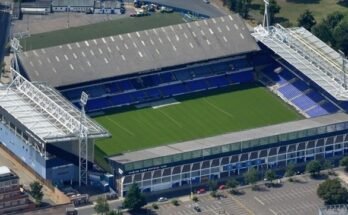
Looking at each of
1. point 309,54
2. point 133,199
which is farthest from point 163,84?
point 133,199

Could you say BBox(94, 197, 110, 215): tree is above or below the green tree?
below

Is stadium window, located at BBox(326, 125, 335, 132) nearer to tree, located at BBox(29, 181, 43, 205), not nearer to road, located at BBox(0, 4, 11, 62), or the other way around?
tree, located at BBox(29, 181, 43, 205)

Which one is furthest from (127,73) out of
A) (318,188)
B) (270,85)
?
(318,188)

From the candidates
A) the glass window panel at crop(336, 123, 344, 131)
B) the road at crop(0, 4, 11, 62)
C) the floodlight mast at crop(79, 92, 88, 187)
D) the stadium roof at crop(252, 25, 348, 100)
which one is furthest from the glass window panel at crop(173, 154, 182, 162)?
the road at crop(0, 4, 11, 62)

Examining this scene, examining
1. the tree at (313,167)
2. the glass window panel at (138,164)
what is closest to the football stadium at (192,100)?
the glass window panel at (138,164)

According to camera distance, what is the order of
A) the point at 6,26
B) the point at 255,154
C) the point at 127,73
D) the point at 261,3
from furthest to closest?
the point at 261,3 < the point at 6,26 < the point at 127,73 < the point at 255,154

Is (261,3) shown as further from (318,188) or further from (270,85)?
(318,188)
